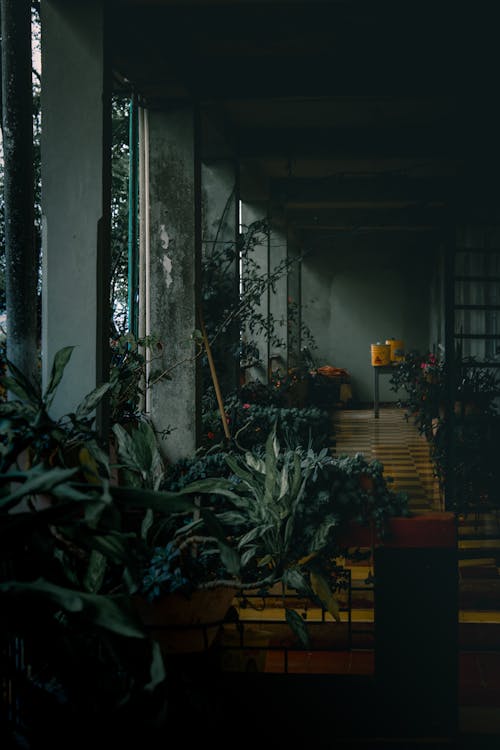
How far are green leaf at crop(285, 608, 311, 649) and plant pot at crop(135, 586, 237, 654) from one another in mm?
211

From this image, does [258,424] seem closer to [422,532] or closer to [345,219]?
[422,532]

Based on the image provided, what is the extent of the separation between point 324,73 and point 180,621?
11.3 ft

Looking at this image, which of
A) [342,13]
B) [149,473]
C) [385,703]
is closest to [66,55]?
[342,13]

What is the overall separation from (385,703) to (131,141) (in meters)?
3.46

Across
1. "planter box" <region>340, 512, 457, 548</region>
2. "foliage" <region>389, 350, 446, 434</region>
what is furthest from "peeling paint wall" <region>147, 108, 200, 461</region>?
"planter box" <region>340, 512, 457, 548</region>

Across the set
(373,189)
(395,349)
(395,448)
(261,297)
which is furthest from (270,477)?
(395,349)

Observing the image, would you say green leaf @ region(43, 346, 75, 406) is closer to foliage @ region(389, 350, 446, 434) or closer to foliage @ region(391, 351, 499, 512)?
foliage @ region(391, 351, 499, 512)

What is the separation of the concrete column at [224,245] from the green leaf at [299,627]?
4.19 m

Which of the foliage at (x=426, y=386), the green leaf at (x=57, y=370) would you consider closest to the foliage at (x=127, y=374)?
the green leaf at (x=57, y=370)

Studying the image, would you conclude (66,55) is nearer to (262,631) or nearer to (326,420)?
(262,631)

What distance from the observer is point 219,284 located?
21.0ft

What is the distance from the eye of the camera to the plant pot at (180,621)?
6.97 ft

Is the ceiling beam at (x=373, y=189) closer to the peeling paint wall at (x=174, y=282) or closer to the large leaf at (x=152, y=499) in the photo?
the peeling paint wall at (x=174, y=282)

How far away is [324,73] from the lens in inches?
181
